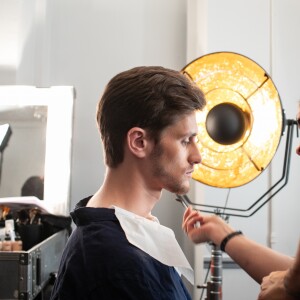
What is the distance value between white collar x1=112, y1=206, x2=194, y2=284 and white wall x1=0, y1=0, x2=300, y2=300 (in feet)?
3.39

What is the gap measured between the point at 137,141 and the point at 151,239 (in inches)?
8.4

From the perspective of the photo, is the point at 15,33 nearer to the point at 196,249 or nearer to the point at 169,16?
the point at 169,16

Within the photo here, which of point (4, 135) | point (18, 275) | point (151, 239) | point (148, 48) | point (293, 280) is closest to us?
point (293, 280)

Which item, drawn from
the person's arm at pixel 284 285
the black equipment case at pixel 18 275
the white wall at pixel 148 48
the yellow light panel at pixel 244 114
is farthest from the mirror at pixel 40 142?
the person's arm at pixel 284 285

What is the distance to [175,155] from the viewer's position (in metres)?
0.91

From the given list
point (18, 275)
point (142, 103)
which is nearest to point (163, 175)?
point (142, 103)

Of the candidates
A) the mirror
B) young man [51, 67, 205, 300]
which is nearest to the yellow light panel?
young man [51, 67, 205, 300]

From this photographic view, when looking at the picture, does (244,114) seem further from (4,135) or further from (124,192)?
(4,135)

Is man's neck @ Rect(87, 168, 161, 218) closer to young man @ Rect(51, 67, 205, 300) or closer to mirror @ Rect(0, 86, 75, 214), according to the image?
young man @ Rect(51, 67, 205, 300)

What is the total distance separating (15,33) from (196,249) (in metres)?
1.39

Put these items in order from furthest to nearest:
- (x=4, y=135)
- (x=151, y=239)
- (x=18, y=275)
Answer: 1. (x=4, y=135)
2. (x=18, y=275)
3. (x=151, y=239)

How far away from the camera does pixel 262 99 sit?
3.90ft

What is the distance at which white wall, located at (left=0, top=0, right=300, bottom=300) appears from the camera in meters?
1.97

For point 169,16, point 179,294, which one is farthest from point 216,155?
point 169,16
